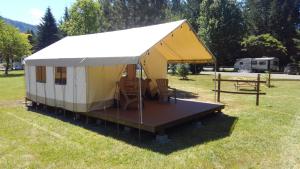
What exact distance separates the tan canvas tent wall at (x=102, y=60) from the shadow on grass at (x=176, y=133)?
797 millimetres

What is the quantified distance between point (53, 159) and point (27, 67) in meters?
6.64

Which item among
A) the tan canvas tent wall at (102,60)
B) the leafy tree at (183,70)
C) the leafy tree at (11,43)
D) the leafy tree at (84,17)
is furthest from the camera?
the leafy tree at (84,17)

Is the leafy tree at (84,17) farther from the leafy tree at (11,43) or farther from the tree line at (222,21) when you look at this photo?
the leafy tree at (11,43)

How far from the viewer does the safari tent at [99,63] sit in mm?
7696

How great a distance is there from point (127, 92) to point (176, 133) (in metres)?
2.21

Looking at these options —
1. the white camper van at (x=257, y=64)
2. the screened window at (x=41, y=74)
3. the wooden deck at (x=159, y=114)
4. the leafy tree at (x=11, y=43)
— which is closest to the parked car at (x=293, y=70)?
the white camper van at (x=257, y=64)

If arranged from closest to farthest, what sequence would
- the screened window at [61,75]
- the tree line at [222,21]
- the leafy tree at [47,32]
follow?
1. the screened window at [61,75]
2. the tree line at [222,21]
3. the leafy tree at [47,32]

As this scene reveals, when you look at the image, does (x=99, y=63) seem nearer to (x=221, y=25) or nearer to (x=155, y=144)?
(x=155, y=144)

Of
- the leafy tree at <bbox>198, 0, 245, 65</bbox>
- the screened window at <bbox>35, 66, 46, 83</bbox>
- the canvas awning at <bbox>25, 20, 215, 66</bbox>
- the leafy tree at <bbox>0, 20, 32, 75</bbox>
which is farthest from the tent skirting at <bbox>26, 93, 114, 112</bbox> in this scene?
the leafy tree at <bbox>198, 0, 245, 65</bbox>

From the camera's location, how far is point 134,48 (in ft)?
23.7

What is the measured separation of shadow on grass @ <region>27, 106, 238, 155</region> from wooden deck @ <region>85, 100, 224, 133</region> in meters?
0.26

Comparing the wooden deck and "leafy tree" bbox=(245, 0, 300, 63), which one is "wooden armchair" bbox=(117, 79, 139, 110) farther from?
"leafy tree" bbox=(245, 0, 300, 63)

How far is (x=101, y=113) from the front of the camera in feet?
27.3

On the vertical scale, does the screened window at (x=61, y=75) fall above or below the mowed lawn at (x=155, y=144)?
above
